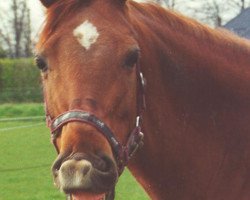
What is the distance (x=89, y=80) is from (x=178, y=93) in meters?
0.67

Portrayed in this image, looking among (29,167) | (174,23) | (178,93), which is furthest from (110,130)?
(29,167)

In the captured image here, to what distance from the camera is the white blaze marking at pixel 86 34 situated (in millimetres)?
2734

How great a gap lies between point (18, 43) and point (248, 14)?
29.1 m

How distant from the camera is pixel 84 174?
2469mm

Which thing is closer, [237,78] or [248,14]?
[237,78]

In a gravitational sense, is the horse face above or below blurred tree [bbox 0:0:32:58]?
above

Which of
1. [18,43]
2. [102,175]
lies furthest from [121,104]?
[18,43]

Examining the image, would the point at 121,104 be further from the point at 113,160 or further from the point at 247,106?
the point at 247,106

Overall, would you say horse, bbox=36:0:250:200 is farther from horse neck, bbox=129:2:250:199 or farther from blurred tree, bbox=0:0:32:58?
blurred tree, bbox=0:0:32:58

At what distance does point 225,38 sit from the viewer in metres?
3.44

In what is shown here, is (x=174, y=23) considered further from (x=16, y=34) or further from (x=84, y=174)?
(x=16, y=34)

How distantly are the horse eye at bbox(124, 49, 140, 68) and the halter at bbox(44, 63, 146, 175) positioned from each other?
3.2 inches

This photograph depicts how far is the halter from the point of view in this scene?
263 centimetres

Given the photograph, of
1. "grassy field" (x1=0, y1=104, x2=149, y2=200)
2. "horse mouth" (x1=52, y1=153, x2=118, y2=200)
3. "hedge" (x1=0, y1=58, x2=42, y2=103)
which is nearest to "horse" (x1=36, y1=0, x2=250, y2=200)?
"horse mouth" (x1=52, y1=153, x2=118, y2=200)
